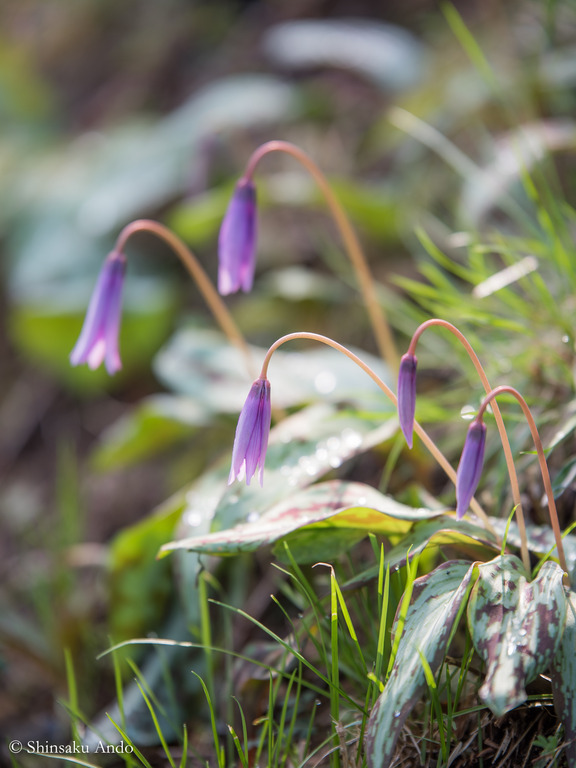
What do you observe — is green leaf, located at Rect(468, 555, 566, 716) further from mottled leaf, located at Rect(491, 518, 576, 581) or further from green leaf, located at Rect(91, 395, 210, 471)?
green leaf, located at Rect(91, 395, 210, 471)

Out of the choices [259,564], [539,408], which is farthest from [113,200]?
[539,408]

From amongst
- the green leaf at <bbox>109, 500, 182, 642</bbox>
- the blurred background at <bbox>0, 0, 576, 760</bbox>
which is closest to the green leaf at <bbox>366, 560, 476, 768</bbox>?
the blurred background at <bbox>0, 0, 576, 760</bbox>

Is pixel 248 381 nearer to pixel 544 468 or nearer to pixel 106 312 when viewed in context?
pixel 106 312

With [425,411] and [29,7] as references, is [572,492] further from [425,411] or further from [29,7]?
[29,7]

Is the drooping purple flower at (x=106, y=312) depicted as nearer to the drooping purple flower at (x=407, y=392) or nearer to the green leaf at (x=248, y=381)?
the green leaf at (x=248, y=381)

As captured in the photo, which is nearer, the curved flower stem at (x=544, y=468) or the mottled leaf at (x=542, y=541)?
the curved flower stem at (x=544, y=468)

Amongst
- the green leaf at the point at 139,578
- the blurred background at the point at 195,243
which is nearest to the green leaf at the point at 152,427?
the blurred background at the point at 195,243
